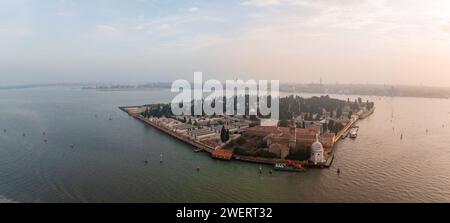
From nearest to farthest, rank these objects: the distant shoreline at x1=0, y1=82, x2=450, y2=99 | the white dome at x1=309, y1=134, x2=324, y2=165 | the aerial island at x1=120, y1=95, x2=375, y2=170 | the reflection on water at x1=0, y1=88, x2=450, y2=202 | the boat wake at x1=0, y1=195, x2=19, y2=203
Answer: the boat wake at x1=0, y1=195, x2=19, y2=203, the reflection on water at x1=0, y1=88, x2=450, y2=202, the white dome at x1=309, y1=134, x2=324, y2=165, the aerial island at x1=120, y1=95, x2=375, y2=170, the distant shoreline at x1=0, y1=82, x2=450, y2=99

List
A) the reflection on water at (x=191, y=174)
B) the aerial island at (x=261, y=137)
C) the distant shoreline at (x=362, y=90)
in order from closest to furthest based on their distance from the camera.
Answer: the reflection on water at (x=191, y=174)
the aerial island at (x=261, y=137)
the distant shoreline at (x=362, y=90)

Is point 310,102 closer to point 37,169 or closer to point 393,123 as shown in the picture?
point 393,123

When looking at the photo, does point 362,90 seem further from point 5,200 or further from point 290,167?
point 5,200

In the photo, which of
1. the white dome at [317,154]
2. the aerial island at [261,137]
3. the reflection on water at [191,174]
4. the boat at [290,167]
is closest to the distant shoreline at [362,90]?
the aerial island at [261,137]

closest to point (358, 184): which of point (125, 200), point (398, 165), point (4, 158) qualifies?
point (398, 165)

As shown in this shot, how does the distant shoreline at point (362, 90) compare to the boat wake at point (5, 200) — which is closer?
the boat wake at point (5, 200)

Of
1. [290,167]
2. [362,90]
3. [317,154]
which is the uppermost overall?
[362,90]

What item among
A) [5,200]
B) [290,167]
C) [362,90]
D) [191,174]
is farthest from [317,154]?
[362,90]

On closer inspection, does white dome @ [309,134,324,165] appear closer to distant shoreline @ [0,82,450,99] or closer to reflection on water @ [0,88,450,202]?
reflection on water @ [0,88,450,202]

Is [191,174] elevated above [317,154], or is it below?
below

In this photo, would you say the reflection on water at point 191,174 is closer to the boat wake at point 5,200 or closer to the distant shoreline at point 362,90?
the boat wake at point 5,200

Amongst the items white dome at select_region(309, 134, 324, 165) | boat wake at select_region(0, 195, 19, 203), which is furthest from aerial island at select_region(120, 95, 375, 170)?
boat wake at select_region(0, 195, 19, 203)
